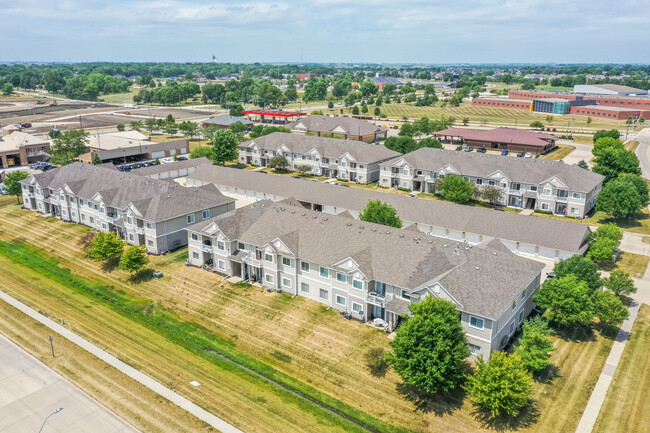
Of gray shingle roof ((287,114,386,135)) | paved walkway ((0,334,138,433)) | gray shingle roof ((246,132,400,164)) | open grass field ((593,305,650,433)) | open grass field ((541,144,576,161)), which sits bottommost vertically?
paved walkway ((0,334,138,433))

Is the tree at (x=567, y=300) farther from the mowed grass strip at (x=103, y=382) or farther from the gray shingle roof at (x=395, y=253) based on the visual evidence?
the mowed grass strip at (x=103, y=382)

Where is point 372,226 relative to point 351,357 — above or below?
above

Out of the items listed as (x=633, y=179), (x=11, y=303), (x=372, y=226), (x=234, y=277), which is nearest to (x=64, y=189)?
(x=11, y=303)

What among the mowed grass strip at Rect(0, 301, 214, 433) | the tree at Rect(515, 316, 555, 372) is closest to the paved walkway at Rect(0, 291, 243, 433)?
the mowed grass strip at Rect(0, 301, 214, 433)

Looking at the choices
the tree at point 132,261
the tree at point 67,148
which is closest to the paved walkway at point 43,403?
the tree at point 132,261

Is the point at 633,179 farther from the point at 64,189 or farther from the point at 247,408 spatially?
the point at 64,189

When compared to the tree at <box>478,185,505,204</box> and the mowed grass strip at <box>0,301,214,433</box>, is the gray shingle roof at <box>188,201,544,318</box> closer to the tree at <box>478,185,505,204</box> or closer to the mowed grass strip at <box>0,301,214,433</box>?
the mowed grass strip at <box>0,301,214,433</box>

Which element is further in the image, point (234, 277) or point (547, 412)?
point (234, 277)
